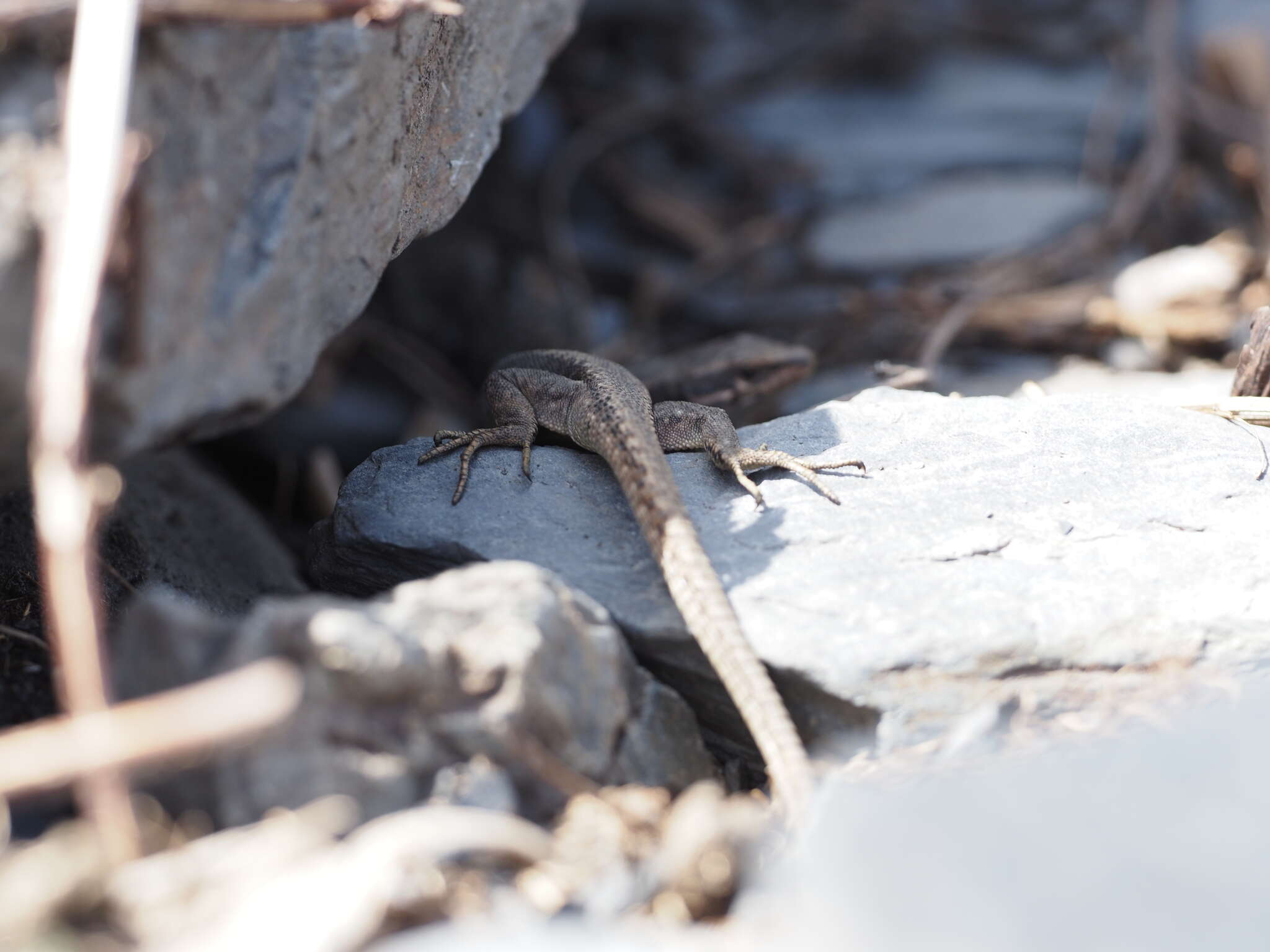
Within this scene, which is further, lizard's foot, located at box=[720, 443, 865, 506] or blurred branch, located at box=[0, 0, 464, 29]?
lizard's foot, located at box=[720, 443, 865, 506]

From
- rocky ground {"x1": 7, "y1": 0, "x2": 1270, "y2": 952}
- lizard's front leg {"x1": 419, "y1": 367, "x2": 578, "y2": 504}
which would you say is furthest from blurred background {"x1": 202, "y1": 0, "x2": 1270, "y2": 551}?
lizard's front leg {"x1": 419, "y1": 367, "x2": 578, "y2": 504}

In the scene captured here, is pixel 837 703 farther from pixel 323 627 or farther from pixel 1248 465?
pixel 1248 465

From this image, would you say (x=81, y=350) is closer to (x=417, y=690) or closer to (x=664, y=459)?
(x=417, y=690)

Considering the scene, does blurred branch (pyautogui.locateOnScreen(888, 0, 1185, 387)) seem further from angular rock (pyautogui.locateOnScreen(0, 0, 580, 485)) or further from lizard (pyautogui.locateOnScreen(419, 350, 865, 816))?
angular rock (pyautogui.locateOnScreen(0, 0, 580, 485))

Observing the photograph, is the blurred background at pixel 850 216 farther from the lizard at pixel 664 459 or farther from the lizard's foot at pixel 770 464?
the lizard's foot at pixel 770 464

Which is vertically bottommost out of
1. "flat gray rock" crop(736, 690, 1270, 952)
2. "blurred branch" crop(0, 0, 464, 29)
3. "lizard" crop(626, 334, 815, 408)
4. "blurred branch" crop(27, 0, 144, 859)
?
"flat gray rock" crop(736, 690, 1270, 952)

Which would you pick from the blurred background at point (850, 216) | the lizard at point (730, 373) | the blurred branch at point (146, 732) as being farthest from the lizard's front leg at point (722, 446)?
the blurred branch at point (146, 732)

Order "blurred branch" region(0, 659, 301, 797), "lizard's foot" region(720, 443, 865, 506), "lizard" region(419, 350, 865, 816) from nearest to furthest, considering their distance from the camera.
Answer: "blurred branch" region(0, 659, 301, 797), "lizard" region(419, 350, 865, 816), "lizard's foot" region(720, 443, 865, 506)

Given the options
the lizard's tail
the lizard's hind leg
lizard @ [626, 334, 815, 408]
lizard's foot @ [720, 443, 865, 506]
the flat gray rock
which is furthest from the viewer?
lizard @ [626, 334, 815, 408]

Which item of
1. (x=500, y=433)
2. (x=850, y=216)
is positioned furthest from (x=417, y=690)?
(x=850, y=216)
